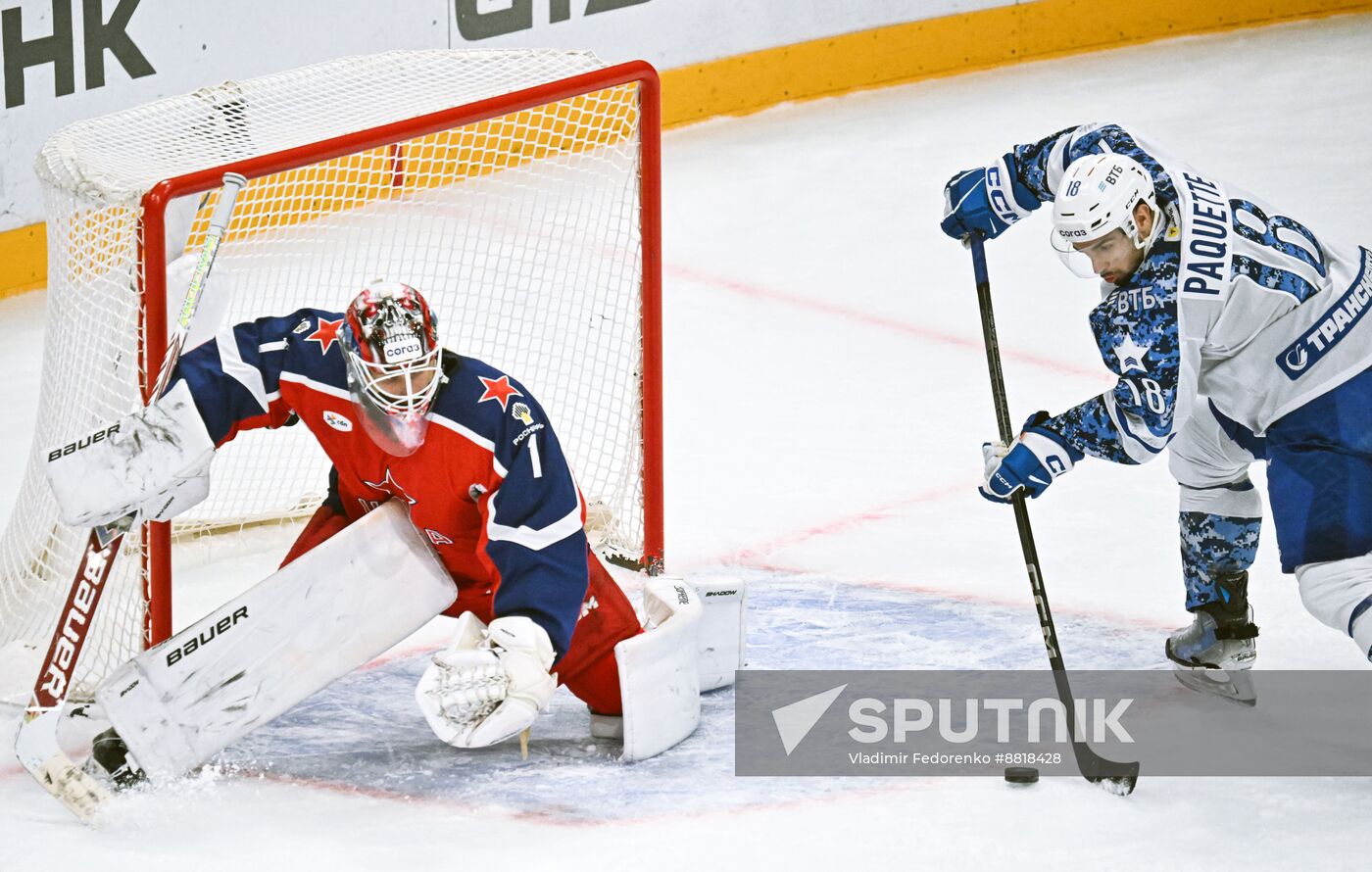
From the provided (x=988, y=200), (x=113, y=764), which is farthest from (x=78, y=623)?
(x=988, y=200)

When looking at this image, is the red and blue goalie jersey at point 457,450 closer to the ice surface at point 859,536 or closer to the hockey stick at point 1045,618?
the ice surface at point 859,536

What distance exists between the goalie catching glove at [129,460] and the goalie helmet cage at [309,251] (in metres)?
0.20

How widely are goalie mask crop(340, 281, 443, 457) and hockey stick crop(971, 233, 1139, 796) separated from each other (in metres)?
1.06

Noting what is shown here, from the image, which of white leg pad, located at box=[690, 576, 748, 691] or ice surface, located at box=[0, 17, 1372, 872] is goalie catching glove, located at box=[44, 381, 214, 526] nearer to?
ice surface, located at box=[0, 17, 1372, 872]

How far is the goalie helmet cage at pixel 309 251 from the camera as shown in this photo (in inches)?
A: 134

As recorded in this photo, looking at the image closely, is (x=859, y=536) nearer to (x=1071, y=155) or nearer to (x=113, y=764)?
(x=1071, y=155)

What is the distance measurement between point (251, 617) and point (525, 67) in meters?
1.56

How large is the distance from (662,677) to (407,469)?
57 cm

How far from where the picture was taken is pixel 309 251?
415 cm

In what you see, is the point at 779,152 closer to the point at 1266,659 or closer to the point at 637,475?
the point at 637,475

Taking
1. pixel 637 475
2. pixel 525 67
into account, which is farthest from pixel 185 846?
pixel 525 67

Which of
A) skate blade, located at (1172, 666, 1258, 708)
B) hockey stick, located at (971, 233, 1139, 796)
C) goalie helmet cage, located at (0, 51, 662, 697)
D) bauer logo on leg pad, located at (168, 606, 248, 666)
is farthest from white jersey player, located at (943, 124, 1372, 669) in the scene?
bauer logo on leg pad, located at (168, 606, 248, 666)

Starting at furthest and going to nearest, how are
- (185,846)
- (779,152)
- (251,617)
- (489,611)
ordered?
(779,152) < (489,611) < (251,617) < (185,846)

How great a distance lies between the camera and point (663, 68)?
720cm
